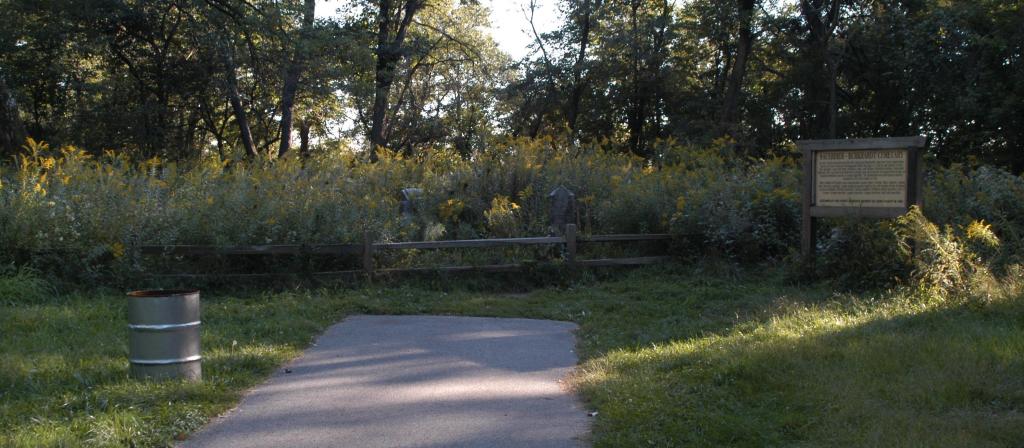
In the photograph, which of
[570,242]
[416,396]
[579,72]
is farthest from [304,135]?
[416,396]

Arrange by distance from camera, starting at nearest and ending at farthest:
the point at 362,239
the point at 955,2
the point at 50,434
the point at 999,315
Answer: the point at 50,434 < the point at 999,315 < the point at 362,239 < the point at 955,2

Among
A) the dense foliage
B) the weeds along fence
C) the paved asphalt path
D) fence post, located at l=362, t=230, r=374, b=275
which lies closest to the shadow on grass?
the paved asphalt path

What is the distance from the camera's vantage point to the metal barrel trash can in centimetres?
703

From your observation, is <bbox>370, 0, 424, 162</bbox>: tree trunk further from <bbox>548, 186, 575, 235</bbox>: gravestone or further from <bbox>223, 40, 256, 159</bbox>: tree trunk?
<bbox>548, 186, 575, 235</bbox>: gravestone

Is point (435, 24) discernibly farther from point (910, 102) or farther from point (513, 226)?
point (513, 226)

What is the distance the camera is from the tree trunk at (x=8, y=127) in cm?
2117

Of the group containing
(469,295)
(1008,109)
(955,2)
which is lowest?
(469,295)

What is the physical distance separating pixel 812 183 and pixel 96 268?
10.8m

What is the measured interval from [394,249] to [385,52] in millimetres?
21633

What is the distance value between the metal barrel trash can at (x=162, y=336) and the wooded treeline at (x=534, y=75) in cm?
1727

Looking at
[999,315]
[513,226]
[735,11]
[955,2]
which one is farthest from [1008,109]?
[999,315]

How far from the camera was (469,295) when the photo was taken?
→ 520 inches

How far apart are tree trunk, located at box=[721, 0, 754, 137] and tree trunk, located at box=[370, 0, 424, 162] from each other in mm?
12877

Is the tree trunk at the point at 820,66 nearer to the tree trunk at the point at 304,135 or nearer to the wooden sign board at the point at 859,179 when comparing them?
the wooden sign board at the point at 859,179
